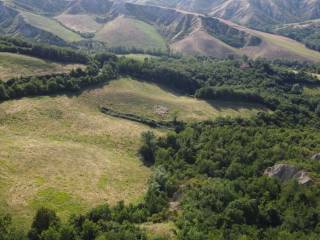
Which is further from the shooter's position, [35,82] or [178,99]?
[178,99]

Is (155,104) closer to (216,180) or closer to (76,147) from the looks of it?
(76,147)

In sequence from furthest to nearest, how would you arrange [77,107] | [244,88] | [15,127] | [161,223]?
[244,88]
[77,107]
[15,127]
[161,223]

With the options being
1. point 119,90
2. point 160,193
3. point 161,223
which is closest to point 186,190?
point 160,193

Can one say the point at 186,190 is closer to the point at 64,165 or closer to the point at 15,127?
the point at 64,165

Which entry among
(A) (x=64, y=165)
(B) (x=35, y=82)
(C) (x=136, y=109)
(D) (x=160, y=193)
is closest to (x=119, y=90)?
(C) (x=136, y=109)

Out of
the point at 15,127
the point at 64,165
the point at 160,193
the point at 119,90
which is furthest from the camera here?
the point at 119,90

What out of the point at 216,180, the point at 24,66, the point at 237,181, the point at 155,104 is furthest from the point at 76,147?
the point at 24,66
